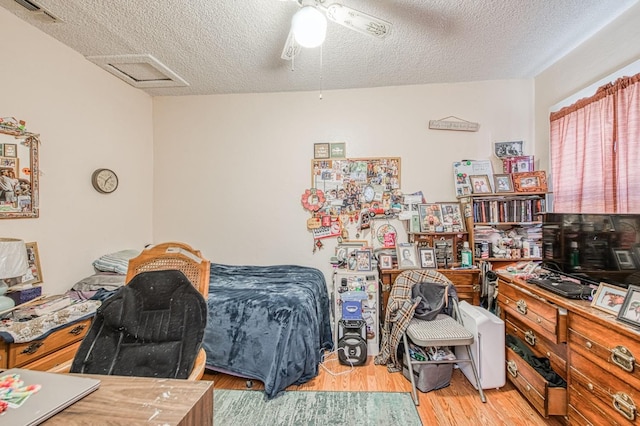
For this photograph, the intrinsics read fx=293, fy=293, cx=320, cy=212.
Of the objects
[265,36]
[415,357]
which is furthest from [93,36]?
[415,357]

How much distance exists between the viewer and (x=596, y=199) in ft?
7.25

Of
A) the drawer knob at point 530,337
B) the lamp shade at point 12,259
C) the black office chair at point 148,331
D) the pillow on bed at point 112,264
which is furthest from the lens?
the pillow on bed at point 112,264

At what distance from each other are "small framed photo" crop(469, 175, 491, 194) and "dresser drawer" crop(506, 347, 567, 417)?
4.87 ft

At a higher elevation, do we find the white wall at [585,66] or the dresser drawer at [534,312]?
the white wall at [585,66]

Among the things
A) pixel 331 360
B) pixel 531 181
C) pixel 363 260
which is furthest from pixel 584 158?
pixel 331 360

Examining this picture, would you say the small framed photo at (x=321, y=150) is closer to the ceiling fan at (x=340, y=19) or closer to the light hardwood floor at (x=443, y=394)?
the ceiling fan at (x=340, y=19)

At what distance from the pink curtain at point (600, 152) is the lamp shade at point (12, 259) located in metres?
3.93

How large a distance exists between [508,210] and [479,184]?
1.21ft

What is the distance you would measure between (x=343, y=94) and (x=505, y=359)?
2.91 meters

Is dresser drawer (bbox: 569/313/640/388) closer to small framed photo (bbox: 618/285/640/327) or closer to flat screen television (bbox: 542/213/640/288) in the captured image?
small framed photo (bbox: 618/285/640/327)

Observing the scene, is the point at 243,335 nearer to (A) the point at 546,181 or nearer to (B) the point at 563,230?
(B) the point at 563,230

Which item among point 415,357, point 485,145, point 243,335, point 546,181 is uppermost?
point 485,145

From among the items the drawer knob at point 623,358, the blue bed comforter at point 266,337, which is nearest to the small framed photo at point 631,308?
the drawer knob at point 623,358

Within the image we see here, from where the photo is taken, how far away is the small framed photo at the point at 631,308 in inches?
55.1
